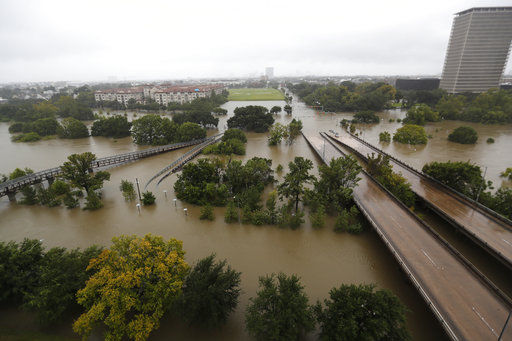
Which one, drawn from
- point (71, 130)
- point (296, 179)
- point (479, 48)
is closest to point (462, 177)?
point (296, 179)

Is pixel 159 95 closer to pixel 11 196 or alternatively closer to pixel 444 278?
pixel 11 196

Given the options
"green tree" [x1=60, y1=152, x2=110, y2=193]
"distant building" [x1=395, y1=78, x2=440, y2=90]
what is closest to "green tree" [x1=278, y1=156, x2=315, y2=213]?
"green tree" [x1=60, y1=152, x2=110, y2=193]

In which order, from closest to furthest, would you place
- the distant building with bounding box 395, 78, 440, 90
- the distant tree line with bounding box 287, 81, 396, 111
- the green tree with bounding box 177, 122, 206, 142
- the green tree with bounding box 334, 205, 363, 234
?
the green tree with bounding box 334, 205, 363, 234 → the green tree with bounding box 177, 122, 206, 142 → the distant tree line with bounding box 287, 81, 396, 111 → the distant building with bounding box 395, 78, 440, 90

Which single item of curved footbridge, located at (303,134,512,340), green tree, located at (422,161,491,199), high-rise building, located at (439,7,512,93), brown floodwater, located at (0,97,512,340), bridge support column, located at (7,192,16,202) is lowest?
brown floodwater, located at (0,97,512,340)

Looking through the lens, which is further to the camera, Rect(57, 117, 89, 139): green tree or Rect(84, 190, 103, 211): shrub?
Result: Rect(57, 117, 89, 139): green tree

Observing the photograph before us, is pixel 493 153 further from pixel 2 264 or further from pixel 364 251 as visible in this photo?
pixel 2 264

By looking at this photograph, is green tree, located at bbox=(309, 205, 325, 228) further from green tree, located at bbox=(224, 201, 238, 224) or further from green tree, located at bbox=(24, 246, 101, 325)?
green tree, located at bbox=(24, 246, 101, 325)
